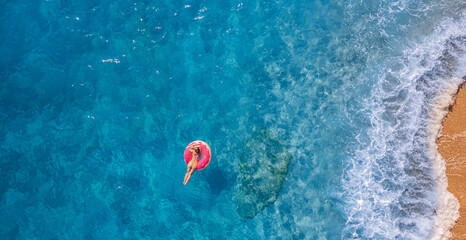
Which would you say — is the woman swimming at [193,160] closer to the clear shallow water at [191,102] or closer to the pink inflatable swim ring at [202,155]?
the pink inflatable swim ring at [202,155]

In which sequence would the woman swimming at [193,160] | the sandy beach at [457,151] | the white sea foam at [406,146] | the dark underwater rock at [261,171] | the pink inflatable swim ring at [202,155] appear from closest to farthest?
the sandy beach at [457,151]
the white sea foam at [406,146]
the woman swimming at [193,160]
the pink inflatable swim ring at [202,155]
the dark underwater rock at [261,171]

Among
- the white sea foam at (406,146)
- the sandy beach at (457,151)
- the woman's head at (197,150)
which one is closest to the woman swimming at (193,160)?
the woman's head at (197,150)

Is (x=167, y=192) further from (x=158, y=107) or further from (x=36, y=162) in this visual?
(x=36, y=162)

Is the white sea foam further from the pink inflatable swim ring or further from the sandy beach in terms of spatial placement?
the pink inflatable swim ring

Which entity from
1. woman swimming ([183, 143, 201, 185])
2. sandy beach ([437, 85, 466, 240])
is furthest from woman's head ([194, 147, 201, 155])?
sandy beach ([437, 85, 466, 240])

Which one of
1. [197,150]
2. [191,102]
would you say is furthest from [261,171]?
[191,102]

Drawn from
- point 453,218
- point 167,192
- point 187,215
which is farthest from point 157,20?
point 453,218

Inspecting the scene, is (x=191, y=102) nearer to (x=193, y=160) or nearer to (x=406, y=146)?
(x=193, y=160)
